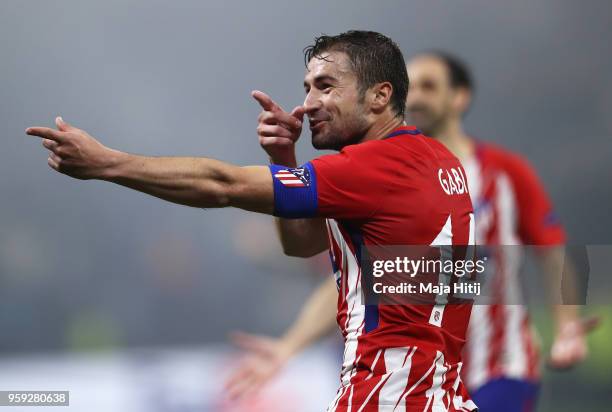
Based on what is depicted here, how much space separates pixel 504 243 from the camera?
4.47 metres

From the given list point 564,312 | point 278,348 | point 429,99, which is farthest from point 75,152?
point 564,312

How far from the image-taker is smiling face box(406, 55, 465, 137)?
4.70 metres

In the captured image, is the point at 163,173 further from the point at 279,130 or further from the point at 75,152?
the point at 279,130

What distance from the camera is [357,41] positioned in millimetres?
2859

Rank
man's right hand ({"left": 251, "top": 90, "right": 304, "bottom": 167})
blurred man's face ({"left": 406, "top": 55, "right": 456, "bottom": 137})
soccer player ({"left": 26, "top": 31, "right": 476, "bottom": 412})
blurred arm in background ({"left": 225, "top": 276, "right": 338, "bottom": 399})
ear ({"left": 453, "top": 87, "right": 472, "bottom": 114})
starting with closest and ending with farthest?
soccer player ({"left": 26, "top": 31, "right": 476, "bottom": 412}) → man's right hand ({"left": 251, "top": 90, "right": 304, "bottom": 167}) → blurred arm in background ({"left": 225, "top": 276, "right": 338, "bottom": 399}) → blurred man's face ({"left": 406, "top": 55, "right": 456, "bottom": 137}) → ear ({"left": 453, "top": 87, "right": 472, "bottom": 114})

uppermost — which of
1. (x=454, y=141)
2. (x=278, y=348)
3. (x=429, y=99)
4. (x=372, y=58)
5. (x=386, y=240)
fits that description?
(x=429, y=99)

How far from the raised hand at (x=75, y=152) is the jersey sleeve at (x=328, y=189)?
0.47m

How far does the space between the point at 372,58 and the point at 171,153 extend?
407 centimetres

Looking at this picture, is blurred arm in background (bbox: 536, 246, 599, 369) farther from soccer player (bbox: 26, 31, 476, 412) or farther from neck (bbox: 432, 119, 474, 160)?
soccer player (bbox: 26, 31, 476, 412)

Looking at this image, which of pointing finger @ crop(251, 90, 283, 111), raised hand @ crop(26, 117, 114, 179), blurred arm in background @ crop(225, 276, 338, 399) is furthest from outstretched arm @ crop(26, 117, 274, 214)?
blurred arm in background @ crop(225, 276, 338, 399)

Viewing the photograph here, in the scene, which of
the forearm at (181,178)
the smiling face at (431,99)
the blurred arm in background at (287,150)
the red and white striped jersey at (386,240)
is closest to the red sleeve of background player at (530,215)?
the smiling face at (431,99)

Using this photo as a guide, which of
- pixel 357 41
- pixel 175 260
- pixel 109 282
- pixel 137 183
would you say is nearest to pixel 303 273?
pixel 175 260

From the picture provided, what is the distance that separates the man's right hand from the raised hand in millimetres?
611

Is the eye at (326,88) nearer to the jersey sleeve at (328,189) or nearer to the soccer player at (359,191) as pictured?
the soccer player at (359,191)
